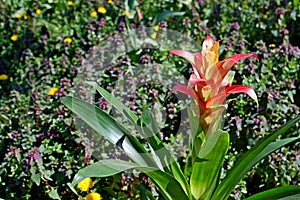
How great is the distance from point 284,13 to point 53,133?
185cm

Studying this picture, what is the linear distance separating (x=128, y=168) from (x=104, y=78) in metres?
1.26

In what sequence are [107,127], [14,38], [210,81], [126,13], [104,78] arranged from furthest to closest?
[14,38]
[126,13]
[104,78]
[107,127]
[210,81]

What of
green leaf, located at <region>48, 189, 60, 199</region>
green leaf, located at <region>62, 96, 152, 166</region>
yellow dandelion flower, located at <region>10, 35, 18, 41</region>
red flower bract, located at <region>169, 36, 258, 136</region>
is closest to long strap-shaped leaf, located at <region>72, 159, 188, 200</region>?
green leaf, located at <region>62, 96, 152, 166</region>

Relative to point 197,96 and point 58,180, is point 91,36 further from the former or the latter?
point 197,96

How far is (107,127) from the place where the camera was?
79.3 inches

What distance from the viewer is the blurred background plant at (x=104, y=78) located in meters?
2.55

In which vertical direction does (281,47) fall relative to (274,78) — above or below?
above

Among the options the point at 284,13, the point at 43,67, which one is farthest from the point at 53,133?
the point at 284,13

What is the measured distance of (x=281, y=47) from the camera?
309 centimetres

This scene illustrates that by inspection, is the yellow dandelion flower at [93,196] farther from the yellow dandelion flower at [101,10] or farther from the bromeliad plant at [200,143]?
the yellow dandelion flower at [101,10]

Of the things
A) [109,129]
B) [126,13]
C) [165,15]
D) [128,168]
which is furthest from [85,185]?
[165,15]

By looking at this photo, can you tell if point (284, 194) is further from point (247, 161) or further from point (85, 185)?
point (85, 185)

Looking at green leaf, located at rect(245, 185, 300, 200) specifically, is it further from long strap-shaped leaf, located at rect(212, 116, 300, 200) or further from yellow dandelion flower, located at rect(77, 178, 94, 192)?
yellow dandelion flower, located at rect(77, 178, 94, 192)

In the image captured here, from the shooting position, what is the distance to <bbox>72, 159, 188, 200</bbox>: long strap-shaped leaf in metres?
1.71
